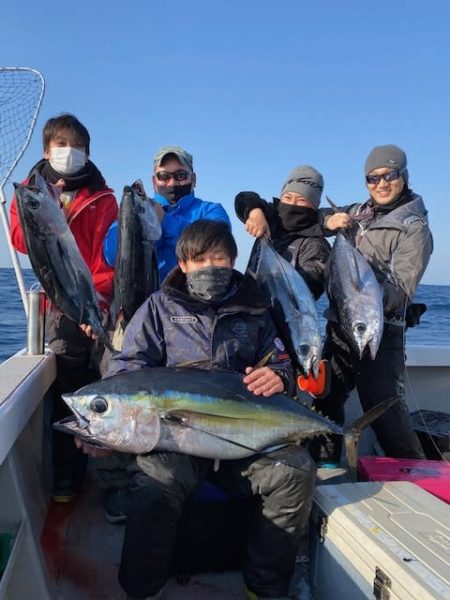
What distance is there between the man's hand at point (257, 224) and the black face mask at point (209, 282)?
992 mm

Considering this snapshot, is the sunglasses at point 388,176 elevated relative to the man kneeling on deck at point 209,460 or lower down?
elevated

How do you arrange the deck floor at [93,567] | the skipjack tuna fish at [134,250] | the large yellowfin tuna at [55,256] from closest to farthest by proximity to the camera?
the deck floor at [93,567]
the large yellowfin tuna at [55,256]
the skipjack tuna fish at [134,250]

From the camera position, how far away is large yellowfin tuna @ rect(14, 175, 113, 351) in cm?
282

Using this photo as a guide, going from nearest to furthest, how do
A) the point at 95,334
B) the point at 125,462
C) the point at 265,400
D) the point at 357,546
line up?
the point at 357,546
the point at 265,400
the point at 125,462
the point at 95,334

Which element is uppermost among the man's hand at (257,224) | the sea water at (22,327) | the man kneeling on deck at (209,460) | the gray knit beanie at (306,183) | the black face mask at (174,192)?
the gray knit beanie at (306,183)

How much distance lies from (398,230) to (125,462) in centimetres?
235

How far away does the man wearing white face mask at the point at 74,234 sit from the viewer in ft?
10.9

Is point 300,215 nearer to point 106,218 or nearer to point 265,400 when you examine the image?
point 106,218

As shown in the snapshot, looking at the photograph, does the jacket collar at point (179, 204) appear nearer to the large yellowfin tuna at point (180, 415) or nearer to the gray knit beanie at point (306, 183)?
the gray knit beanie at point (306, 183)

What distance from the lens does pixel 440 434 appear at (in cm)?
413

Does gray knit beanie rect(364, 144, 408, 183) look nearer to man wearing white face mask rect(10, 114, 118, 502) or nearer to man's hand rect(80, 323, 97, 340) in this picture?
man wearing white face mask rect(10, 114, 118, 502)

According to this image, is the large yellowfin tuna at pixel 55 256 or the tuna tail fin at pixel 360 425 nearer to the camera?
the tuna tail fin at pixel 360 425

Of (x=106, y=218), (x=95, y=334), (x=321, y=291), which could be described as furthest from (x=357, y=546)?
(x=106, y=218)

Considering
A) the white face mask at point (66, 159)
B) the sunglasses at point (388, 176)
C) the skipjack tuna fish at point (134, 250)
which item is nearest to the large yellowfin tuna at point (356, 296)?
the sunglasses at point (388, 176)
